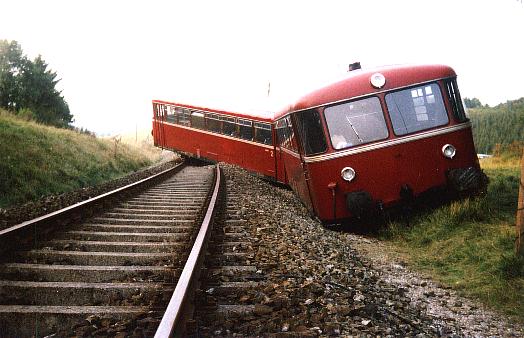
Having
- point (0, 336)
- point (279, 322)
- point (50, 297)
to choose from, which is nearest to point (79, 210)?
point (50, 297)

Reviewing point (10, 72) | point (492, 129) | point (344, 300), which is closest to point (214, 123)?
point (344, 300)

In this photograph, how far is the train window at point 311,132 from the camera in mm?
7217

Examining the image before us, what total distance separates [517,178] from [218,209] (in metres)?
7.15

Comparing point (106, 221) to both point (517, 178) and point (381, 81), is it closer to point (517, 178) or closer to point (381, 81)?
point (381, 81)

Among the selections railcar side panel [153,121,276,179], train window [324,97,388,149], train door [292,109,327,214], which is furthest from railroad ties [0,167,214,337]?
railcar side panel [153,121,276,179]

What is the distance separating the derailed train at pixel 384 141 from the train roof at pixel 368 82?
1 centimetres

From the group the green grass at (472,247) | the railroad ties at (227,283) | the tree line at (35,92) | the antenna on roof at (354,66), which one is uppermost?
the tree line at (35,92)

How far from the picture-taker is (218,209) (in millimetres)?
7453

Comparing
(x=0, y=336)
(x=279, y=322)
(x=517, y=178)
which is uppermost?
(x=0, y=336)

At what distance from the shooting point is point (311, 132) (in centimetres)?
736

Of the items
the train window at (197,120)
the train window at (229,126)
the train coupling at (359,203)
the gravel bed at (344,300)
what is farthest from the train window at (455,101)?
the train window at (197,120)

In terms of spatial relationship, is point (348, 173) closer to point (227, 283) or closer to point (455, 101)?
point (455, 101)

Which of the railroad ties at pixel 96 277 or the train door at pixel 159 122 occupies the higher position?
the train door at pixel 159 122

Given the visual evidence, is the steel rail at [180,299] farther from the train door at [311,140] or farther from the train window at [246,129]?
the train window at [246,129]
